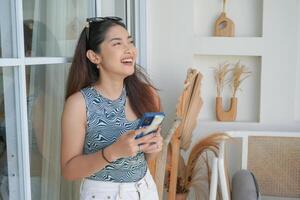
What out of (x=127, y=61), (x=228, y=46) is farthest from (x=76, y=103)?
(x=228, y=46)

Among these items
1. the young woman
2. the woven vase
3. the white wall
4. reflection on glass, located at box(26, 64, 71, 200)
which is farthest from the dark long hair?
the woven vase

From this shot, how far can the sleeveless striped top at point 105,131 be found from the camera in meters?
1.22

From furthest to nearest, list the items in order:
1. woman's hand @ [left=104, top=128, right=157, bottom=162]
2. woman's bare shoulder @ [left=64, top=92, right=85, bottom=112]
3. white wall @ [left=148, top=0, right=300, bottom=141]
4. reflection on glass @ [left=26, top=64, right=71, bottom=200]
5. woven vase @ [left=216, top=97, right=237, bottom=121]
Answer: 1. woven vase @ [left=216, top=97, right=237, bottom=121]
2. white wall @ [left=148, top=0, right=300, bottom=141]
3. reflection on glass @ [left=26, top=64, right=71, bottom=200]
4. woman's bare shoulder @ [left=64, top=92, right=85, bottom=112]
5. woman's hand @ [left=104, top=128, right=157, bottom=162]

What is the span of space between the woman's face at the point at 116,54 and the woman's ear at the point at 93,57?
0.04 ft

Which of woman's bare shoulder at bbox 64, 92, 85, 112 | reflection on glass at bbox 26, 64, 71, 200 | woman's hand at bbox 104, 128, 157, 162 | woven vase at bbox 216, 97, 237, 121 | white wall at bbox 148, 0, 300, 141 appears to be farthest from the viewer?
woven vase at bbox 216, 97, 237, 121

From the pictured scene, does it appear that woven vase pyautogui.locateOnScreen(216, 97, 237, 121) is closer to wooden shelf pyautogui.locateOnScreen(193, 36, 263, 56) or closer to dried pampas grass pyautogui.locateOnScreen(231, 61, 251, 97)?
dried pampas grass pyautogui.locateOnScreen(231, 61, 251, 97)

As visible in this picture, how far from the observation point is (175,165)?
2094mm

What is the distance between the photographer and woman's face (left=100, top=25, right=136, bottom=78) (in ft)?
4.20

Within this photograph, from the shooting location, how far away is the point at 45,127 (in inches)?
54.6

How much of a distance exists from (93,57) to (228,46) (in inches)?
57.9

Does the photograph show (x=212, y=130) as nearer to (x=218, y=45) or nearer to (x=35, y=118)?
(x=218, y=45)

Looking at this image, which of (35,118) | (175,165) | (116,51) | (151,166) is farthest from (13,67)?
(175,165)

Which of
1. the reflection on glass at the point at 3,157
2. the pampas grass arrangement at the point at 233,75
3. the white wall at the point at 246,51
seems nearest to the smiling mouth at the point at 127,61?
the reflection on glass at the point at 3,157

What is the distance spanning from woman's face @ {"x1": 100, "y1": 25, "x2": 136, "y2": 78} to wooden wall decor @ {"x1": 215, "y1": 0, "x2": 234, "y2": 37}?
144 centimetres
